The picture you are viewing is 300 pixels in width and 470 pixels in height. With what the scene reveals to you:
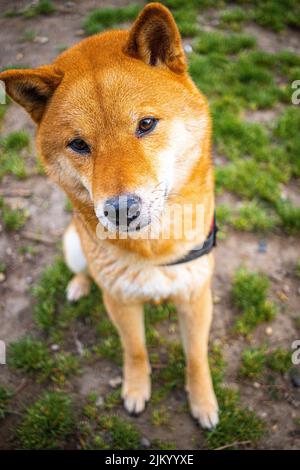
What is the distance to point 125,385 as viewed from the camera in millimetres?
3088

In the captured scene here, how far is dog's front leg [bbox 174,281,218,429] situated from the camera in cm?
275

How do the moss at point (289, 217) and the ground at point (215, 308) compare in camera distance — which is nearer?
the ground at point (215, 308)

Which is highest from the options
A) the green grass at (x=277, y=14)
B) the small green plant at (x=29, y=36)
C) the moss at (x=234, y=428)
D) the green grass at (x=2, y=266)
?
the green grass at (x=277, y=14)

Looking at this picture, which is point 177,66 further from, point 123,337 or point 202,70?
point 202,70

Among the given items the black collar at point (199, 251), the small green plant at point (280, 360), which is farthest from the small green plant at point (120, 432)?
the black collar at point (199, 251)

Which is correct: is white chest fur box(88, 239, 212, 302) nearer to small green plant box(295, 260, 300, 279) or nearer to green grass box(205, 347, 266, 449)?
green grass box(205, 347, 266, 449)

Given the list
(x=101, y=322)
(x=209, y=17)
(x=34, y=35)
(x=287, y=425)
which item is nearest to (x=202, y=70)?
(x=209, y=17)

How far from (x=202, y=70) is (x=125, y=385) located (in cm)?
417

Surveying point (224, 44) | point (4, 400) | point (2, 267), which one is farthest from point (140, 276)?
point (224, 44)

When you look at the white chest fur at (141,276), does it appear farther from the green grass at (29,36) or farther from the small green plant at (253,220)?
the green grass at (29,36)

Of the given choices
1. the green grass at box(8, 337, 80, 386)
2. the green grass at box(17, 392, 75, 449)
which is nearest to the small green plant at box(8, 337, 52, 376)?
the green grass at box(8, 337, 80, 386)

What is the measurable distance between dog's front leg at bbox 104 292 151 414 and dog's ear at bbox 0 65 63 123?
1.39 metres

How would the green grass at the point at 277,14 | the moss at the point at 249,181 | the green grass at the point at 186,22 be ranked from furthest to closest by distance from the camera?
1. the green grass at the point at 277,14
2. the green grass at the point at 186,22
3. the moss at the point at 249,181

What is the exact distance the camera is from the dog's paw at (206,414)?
2.90m
